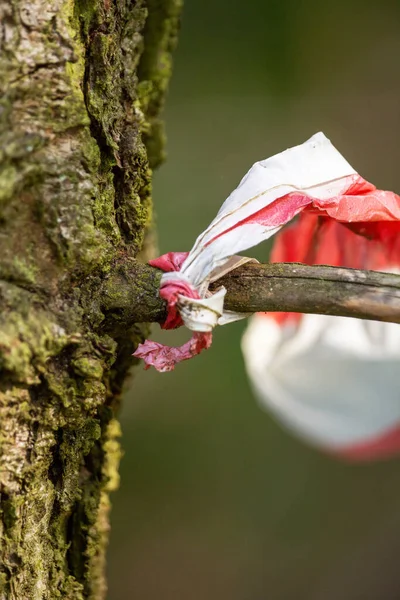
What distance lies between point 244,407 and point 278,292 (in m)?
1.59

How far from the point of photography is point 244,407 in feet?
6.73

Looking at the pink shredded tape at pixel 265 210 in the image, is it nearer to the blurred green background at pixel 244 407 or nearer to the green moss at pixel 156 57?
the green moss at pixel 156 57

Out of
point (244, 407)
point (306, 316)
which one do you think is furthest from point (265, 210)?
point (244, 407)

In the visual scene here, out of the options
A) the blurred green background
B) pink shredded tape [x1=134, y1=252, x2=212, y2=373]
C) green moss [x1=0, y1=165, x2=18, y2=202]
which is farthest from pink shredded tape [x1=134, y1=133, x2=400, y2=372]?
the blurred green background

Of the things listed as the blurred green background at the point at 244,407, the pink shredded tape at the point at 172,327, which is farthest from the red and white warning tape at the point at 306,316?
the blurred green background at the point at 244,407

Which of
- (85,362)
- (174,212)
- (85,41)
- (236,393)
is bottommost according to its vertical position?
(236,393)

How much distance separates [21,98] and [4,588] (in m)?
0.38

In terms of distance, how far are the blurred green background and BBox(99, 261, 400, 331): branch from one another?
1.40 metres

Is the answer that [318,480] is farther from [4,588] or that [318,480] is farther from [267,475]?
[4,588]

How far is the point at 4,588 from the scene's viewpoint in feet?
1.65

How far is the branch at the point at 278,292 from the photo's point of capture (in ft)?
1.63

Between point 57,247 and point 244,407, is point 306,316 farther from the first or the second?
point 244,407

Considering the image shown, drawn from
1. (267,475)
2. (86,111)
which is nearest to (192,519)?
(267,475)

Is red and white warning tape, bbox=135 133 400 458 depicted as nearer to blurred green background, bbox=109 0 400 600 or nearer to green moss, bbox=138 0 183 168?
green moss, bbox=138 0 183 168
